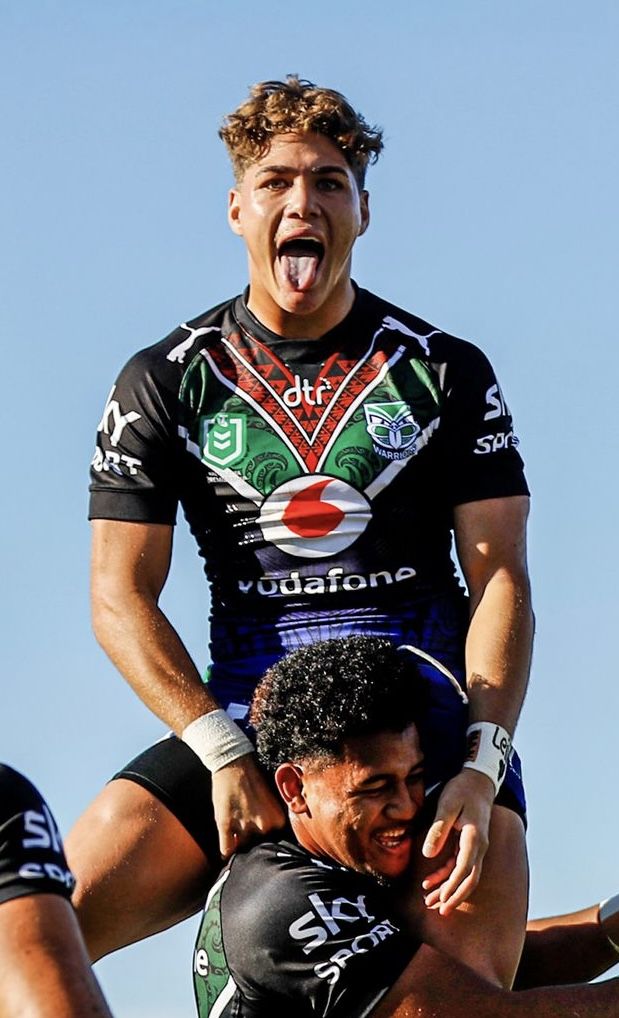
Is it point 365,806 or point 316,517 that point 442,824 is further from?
point 316,517

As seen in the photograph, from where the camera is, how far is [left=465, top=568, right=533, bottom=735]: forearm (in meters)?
6.41

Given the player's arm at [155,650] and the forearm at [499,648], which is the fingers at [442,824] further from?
the player's arm at [155,650]

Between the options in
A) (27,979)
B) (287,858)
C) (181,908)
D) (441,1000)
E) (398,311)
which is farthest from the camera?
(398,311)

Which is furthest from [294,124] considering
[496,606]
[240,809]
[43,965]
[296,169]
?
[43,965]

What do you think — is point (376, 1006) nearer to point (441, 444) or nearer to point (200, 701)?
point (200, 701)

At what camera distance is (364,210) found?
7.14m

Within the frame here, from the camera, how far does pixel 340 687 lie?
20.5 ft

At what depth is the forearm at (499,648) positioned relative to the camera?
6410mm

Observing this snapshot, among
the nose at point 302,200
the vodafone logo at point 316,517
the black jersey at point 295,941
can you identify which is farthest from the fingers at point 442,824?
the nose at point 302,200

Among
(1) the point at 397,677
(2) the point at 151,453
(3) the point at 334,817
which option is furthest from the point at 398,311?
(3) the point at 334,817

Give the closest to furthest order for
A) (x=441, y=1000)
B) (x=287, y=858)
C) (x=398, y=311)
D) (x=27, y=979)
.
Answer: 1. (x=27, y=979)
2. (x=441, y=1000)
3. (x=287, y=858)
4. (x=398, y=311)

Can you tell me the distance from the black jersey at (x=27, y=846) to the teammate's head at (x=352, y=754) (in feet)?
5.46

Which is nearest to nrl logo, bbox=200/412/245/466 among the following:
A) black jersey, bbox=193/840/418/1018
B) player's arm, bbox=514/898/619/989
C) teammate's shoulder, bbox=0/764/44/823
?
black jersey, bbox=193/840/418/1018

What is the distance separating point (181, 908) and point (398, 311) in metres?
2.20
